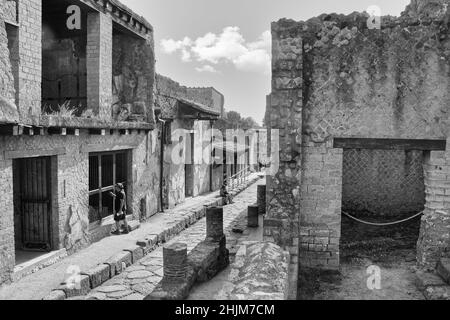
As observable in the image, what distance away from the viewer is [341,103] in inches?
270

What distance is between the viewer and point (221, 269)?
8656 millimetres

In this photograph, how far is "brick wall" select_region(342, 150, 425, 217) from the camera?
10.9 m

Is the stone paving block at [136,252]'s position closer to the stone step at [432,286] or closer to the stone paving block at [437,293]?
the stone step at [432,286]

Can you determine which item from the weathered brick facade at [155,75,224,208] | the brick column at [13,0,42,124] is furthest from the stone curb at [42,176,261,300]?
Result: the brick column at [13,0,42,124]

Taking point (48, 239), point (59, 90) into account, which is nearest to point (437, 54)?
point (48, 239)

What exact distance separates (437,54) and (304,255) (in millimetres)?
4077

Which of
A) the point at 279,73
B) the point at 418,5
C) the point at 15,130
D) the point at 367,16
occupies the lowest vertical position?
the point at 15,130

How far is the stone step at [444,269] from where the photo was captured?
6.21 metres

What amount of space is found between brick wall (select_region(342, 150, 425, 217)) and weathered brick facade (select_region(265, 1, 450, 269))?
13.8ft

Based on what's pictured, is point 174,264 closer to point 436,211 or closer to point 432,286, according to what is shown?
point 432,286

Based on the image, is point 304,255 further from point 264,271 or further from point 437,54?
point 437,54

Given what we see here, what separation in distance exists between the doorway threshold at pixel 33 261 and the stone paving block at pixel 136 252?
151cm

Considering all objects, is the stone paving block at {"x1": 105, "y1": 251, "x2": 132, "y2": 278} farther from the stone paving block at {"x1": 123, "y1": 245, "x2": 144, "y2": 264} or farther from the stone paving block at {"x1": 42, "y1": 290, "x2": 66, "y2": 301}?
the stone paving block at {"x1": 42, "y1": 290, "x2": 66, "y2": 301}

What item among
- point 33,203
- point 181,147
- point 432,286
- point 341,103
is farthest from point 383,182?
point 33,203
